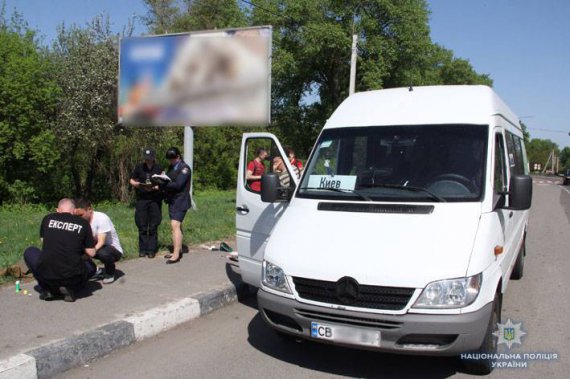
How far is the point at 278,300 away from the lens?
4035 mm

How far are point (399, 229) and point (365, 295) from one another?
2.08 ft

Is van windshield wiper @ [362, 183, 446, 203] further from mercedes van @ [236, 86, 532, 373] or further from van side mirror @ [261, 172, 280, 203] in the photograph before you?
van side mirror @ [261, 172, 280, 203]

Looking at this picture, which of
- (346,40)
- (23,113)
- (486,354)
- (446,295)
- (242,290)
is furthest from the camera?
(346,40)

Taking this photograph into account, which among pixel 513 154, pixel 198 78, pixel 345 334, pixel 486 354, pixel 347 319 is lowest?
pixel 486 354

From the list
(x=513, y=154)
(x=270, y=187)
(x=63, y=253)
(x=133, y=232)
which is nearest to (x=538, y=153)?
(x=133, y=232)

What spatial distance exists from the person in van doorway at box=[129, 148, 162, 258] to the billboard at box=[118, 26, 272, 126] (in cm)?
572

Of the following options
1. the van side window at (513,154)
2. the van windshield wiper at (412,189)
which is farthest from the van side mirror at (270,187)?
the van side window at (513,154)

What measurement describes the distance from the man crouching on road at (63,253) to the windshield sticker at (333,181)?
2423 mm

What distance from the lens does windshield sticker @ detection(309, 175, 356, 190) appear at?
4.76 meters

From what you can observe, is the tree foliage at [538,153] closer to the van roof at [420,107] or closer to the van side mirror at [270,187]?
the van roof at [420,107]

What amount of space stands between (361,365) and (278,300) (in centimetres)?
95

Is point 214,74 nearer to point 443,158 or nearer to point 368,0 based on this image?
point 443,158

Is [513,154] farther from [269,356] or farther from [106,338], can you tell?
[106,338]

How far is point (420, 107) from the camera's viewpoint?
5074 millimetres
